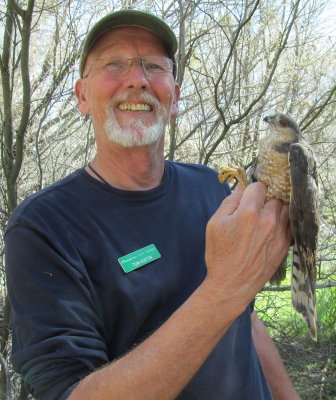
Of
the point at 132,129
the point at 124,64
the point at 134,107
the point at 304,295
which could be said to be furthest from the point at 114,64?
the point at 304,295

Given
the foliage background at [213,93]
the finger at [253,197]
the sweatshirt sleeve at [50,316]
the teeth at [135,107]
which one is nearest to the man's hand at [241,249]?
the finger at [253,197]

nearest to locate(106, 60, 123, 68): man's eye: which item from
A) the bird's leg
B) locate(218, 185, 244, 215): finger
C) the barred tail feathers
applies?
the bird's leg

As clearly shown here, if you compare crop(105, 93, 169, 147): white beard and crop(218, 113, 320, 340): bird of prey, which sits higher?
crop(105, 93, 169, 147): white beard

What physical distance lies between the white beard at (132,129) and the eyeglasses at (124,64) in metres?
0.14

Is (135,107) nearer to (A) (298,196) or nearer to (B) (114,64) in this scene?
(B) (114,64)

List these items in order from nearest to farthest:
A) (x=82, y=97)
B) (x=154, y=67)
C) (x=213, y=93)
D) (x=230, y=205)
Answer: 1. (x=230, y=205)
2. (x=154, y=67)
3. (x=82, y=97)
4. (x=213, y=93)

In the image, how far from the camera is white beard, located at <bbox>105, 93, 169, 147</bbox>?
2137mm

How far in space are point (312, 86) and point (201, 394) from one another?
195 inches

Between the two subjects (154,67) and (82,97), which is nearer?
(154,67)

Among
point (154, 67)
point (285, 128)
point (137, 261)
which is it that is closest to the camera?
point (137, 261)

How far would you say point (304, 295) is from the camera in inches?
87.4

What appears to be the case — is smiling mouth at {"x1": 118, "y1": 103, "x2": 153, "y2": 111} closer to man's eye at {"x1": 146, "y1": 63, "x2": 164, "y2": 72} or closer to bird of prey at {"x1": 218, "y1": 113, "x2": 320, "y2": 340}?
man's eye at {"x1": 146, "y1": 63, "x2": 164, "y2": 72}

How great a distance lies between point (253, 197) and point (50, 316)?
91 centimetres

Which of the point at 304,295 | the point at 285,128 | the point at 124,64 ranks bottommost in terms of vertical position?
the point at 304,295
